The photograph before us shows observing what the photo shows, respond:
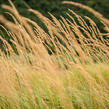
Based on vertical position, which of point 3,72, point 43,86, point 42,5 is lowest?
point 43,86

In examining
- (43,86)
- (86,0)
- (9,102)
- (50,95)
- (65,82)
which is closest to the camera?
A: (50,95)

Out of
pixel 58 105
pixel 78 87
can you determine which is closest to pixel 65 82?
pixel 78 87

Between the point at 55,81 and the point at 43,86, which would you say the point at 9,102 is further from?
the point at 55,81

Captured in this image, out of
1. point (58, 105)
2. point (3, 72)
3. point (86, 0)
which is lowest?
point (58, 105)

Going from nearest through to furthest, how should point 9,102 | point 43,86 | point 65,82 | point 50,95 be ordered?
point 50,95 < point 9,102 < point 43,86 < point 65,82

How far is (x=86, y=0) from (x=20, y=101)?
7516 millimetres

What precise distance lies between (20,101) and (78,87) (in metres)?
0.57

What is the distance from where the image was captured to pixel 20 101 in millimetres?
1609

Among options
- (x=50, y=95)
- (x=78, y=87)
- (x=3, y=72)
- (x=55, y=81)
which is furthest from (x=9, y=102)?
(x=78, y=87)

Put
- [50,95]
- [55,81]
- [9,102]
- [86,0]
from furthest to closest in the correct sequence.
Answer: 1. [86,0]
2. [9,102]
3. [50,95]
4. [55,81]

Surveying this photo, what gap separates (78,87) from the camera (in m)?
1.81

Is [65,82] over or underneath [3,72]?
underneath

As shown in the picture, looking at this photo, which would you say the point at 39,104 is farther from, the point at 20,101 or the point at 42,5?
the point at 42,5

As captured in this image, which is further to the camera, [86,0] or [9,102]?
[86,0]
